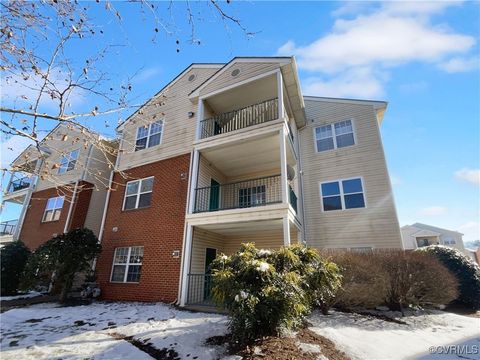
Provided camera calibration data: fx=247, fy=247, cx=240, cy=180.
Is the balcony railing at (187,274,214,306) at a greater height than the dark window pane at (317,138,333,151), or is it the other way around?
the dark window pane at (317,138,333,151)

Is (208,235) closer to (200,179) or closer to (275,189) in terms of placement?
(200,179)

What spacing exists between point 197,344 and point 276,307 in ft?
6.48

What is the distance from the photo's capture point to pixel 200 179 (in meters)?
11.7

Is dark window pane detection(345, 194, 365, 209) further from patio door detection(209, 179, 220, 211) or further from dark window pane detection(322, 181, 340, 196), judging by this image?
patio door detection(209, 179, 220, 211)

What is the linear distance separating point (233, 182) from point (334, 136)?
20.6 feet

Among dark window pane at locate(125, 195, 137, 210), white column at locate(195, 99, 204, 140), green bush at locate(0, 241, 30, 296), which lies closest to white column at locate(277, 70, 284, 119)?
white column at locate(195, 99, 204, 140)

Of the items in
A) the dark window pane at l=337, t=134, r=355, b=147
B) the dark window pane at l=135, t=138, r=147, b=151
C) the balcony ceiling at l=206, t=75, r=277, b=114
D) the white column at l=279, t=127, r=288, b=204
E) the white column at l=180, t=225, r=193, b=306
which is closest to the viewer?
the white column at l=279, t=127, r=288, b=204

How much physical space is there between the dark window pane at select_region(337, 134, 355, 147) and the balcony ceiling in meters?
4.43

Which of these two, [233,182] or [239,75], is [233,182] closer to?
[233,182]

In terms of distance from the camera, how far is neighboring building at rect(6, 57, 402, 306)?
1044 centimetres

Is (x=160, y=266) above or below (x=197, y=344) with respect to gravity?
above


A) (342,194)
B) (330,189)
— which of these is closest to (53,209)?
(330,189)

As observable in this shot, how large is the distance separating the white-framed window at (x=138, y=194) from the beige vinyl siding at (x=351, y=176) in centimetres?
819

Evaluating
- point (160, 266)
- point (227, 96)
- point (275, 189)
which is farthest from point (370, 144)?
point (160, 266)
